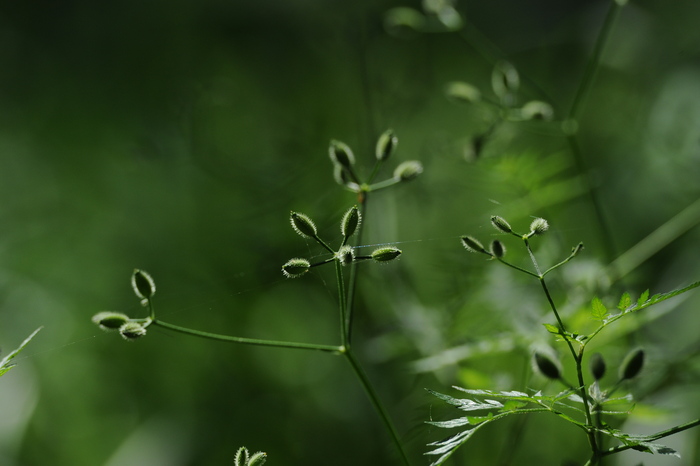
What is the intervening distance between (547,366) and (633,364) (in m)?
0.09

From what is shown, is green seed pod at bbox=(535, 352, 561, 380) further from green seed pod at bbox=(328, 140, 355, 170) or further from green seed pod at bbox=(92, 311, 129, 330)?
green seed pod at bbox=(92, 311, 129, 330)

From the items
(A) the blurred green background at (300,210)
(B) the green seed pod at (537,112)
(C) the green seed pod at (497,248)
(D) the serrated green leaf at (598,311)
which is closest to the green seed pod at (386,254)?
(C) the green seed pod at (497,248)

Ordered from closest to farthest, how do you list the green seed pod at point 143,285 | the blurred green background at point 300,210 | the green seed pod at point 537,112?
1. the green seed pod at point 143,285
2. the green seed pod at point 537,112
3. the blurred green background at point 300,210

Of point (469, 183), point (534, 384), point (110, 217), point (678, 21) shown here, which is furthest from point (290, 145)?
point (678, 21)

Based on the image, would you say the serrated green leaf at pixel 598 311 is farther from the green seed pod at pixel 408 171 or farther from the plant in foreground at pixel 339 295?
the green seed pod at pixel 408 171

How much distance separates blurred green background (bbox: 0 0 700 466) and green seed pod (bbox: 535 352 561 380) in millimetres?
258

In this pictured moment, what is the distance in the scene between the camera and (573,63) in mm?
2387

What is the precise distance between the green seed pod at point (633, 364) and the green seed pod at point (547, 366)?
67 millimetres

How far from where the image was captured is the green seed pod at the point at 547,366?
0.67 meters

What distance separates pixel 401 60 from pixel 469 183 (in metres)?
0.68

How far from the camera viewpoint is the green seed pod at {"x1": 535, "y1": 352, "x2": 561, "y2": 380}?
0.67 m

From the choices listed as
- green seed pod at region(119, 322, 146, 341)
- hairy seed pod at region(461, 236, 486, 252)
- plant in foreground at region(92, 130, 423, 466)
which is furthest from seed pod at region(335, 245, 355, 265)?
green seed pod at region(119, 322, 146, 341)

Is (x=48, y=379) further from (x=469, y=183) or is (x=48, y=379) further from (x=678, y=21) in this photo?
(x=678, y=21)

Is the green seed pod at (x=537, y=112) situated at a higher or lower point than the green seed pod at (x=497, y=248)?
higher
